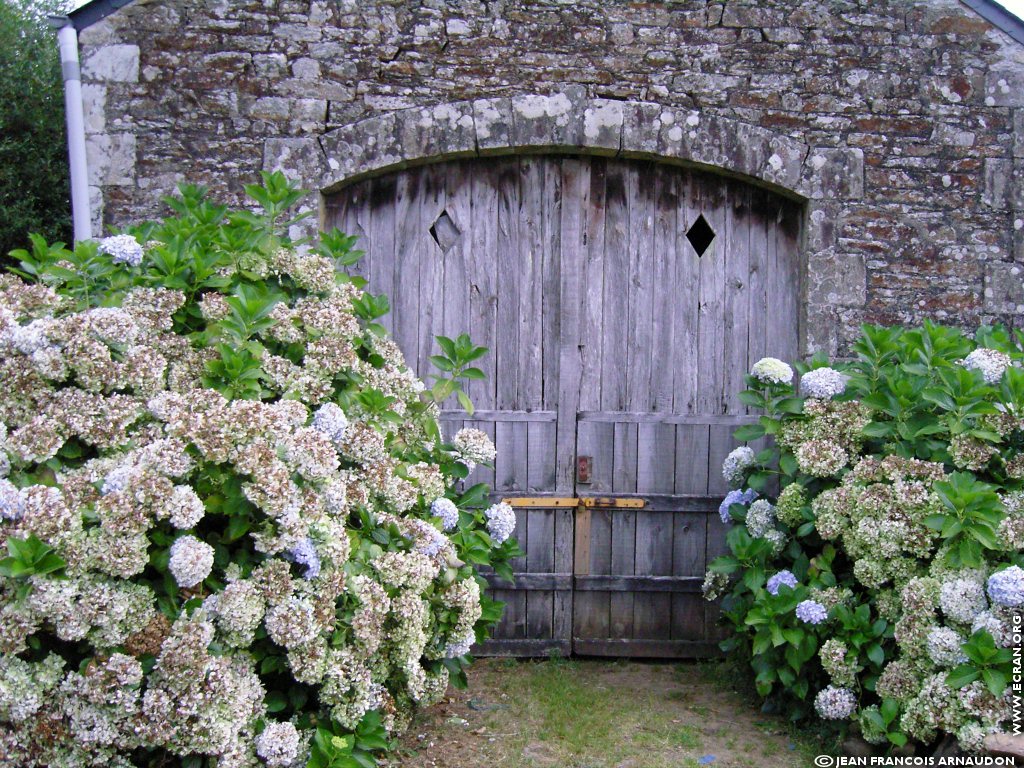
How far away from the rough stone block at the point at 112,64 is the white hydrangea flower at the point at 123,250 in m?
1.44

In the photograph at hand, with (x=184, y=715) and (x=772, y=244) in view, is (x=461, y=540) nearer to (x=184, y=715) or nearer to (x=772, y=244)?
(x=184, y=715)

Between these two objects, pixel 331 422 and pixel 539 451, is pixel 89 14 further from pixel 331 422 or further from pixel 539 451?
pixel 539 451

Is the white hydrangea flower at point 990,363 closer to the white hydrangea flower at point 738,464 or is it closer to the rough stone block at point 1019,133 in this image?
the white hydrangea flower at point 738,464

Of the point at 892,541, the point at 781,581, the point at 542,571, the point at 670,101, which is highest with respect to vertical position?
the point at 670,101

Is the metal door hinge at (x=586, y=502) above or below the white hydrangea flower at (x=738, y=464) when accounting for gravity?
below

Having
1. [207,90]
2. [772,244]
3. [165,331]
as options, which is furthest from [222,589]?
[772,244]

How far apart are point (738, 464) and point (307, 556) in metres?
2.17

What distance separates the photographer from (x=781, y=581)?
365 centimetres

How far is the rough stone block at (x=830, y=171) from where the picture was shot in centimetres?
450

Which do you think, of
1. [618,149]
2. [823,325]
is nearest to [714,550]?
[823,325]

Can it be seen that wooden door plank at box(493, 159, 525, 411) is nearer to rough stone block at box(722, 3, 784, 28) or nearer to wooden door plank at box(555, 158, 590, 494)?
wooden door plank at box(555, 158, 590, 494)

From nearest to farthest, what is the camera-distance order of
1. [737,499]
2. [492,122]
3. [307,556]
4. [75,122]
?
[307,556] < [737,499] < [75,122] < [492,122]

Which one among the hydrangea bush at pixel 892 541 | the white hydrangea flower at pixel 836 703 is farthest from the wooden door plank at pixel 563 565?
the white hydrangea flower at pixel 836 703

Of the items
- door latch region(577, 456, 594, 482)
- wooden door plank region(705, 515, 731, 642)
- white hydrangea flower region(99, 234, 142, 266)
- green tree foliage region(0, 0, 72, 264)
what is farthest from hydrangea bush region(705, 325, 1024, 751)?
green tree foliage region(0, 0, 72, 264)
